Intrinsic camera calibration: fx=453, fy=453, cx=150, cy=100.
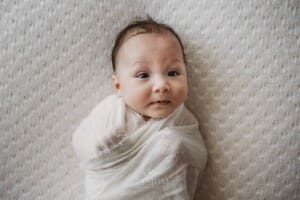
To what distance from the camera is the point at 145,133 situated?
106cm

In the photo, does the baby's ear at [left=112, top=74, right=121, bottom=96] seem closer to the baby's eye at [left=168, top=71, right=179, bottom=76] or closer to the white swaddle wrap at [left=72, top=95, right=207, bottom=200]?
the white swaddle wrap at [left=72, top=95, right=207, bottom=200]

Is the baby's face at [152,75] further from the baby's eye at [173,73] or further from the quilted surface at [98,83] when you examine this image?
the quilted surface at [98,83]

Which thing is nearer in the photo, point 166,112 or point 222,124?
point 166,112

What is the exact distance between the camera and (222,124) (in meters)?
1.15

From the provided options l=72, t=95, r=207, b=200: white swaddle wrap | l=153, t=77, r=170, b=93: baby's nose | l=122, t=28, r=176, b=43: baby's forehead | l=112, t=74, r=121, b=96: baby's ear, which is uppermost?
l=122, t=28, r=176, b=43: baby's forehead

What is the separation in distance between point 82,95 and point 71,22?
0.62 ft

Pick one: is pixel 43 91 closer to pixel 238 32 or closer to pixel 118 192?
pixel 118 192

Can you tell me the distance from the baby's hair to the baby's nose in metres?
0.12

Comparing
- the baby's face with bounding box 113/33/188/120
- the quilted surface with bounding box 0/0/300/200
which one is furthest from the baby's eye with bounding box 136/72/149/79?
the quilted surface with bounding box 0/0/300/200

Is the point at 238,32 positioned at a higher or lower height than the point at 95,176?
higher

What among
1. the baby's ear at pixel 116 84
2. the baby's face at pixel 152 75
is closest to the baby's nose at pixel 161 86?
the baby's face at pixel 152 75

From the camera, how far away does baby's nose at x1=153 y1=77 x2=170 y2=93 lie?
3.32 feet

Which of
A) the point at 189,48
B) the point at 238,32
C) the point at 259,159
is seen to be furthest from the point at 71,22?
the point at 259,159

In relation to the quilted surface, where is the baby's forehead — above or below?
above
